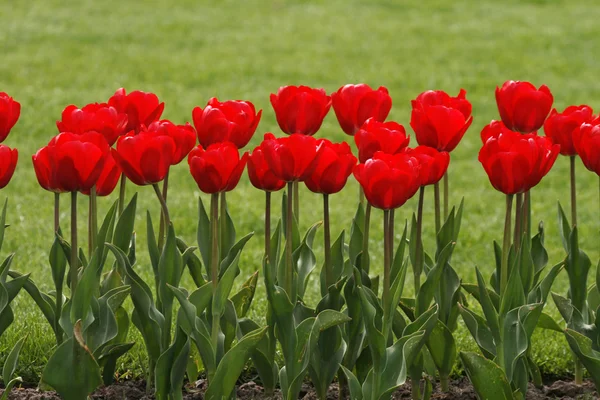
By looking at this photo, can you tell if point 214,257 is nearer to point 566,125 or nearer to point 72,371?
point 72,371

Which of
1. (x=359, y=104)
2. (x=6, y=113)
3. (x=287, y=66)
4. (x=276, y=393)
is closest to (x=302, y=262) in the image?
(x=276, y=393)

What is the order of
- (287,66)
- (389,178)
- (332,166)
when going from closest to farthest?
(389,178) < (332,166) < (287,66)

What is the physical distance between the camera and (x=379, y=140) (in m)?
2.84

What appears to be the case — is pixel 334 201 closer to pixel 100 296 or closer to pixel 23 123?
pixel 23 123

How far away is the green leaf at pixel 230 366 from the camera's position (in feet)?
9.12

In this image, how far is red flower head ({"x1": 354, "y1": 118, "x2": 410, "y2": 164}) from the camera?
2842mm

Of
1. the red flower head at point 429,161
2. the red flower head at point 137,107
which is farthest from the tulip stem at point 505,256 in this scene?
the red flower head at point 137,107

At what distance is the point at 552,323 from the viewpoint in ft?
10.6

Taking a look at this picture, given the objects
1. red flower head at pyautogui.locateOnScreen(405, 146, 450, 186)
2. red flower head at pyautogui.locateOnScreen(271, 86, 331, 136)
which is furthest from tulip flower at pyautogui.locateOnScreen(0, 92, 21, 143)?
red flower head at pyautogui.locateOnScreen(405, 146, 450, 186)

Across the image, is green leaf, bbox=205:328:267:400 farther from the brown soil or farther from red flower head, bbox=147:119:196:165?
red flower head, bbox=147:119:196:165

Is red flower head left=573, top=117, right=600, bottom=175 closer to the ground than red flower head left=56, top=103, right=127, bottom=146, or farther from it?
closer to the ground

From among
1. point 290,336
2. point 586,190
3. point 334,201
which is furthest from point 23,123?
point 290,336

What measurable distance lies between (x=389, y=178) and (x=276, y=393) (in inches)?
40.2

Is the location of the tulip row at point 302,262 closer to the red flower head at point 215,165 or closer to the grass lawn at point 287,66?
the red flower head at point 215,165
